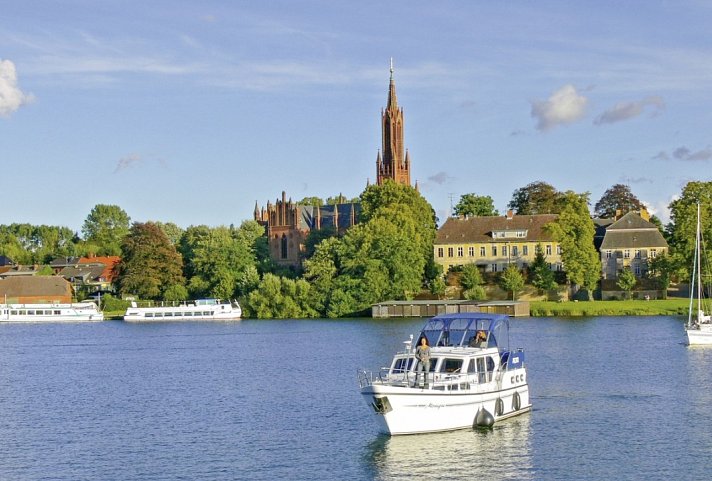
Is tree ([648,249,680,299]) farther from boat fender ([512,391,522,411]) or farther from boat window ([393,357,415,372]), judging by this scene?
boat window ([393,357,415,372])

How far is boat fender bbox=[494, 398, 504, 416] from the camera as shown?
47.1 meters

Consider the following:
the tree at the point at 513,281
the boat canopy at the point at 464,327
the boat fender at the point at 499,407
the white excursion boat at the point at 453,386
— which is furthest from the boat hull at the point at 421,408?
the tree at the point at 513,281

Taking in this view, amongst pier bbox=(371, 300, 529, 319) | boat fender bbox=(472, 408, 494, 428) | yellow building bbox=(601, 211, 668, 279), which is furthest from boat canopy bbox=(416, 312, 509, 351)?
yellow building bbox=(601, 211, 668, 279)

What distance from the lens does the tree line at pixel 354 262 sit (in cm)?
12488

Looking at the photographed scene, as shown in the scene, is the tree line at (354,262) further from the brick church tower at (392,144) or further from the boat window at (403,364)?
the boat window at (403,364)

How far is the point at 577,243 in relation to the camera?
126688 mm

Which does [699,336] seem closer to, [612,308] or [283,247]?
[612,308]

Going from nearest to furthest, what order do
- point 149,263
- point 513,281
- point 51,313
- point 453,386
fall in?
point 453,386 → point 513,281 → point 149,263 → point 51,313

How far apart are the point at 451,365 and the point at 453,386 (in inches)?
76.3

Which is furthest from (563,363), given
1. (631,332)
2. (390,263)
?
(390,263)

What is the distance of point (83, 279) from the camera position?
186 metres

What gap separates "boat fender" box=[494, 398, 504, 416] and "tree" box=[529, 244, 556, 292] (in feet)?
268

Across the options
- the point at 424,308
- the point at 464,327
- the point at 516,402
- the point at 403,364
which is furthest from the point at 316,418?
the point at 424,308

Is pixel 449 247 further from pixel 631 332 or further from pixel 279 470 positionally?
pixel 279 470
